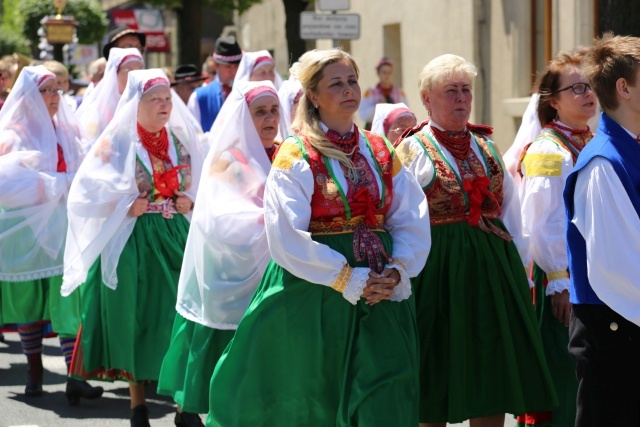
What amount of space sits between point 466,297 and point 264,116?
1.43 m

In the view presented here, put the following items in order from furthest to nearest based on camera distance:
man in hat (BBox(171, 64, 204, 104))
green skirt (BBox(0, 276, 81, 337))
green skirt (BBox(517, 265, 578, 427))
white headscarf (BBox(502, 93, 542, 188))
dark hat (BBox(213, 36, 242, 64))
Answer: man in hat (BBox(171, 64, 204, 104))
dark hat (BBox(213, 36, 242, 64))
green skirt (BBox(0, 276, 81, 337))
white headscarf (BBox(502, 93, 542, 188))
green skirt (BBox(517, 265, 578, 427))

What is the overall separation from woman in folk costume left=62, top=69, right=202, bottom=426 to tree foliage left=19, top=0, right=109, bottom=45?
25.3m

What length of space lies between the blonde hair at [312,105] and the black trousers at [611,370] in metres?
1.30

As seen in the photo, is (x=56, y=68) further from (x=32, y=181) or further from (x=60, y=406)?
(x=60, y=406)

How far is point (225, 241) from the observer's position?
6117 mm

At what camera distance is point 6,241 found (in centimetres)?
855

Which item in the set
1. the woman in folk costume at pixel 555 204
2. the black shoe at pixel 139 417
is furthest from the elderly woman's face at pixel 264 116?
the black shoe at pixel 139 417

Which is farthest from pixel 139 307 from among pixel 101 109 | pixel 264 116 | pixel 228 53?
pixel 228 53

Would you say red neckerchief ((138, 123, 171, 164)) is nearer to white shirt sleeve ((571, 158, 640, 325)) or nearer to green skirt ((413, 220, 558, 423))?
green skirt ((413, 220, 558, 423))

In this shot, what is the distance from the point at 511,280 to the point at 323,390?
1.20m

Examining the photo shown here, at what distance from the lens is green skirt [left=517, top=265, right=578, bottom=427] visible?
607 cm

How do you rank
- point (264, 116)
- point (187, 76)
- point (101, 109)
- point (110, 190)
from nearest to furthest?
point (264, 116), point (110, 190), point (101, 109), point (187, 76)

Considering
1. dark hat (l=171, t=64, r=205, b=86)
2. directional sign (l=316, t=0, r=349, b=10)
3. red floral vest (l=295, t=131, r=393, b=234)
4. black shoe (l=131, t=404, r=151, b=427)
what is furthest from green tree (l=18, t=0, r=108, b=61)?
red floral vest (l=295, t=131, r=393, b=234)

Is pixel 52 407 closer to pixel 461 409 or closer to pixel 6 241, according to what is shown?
pixel 6 241
